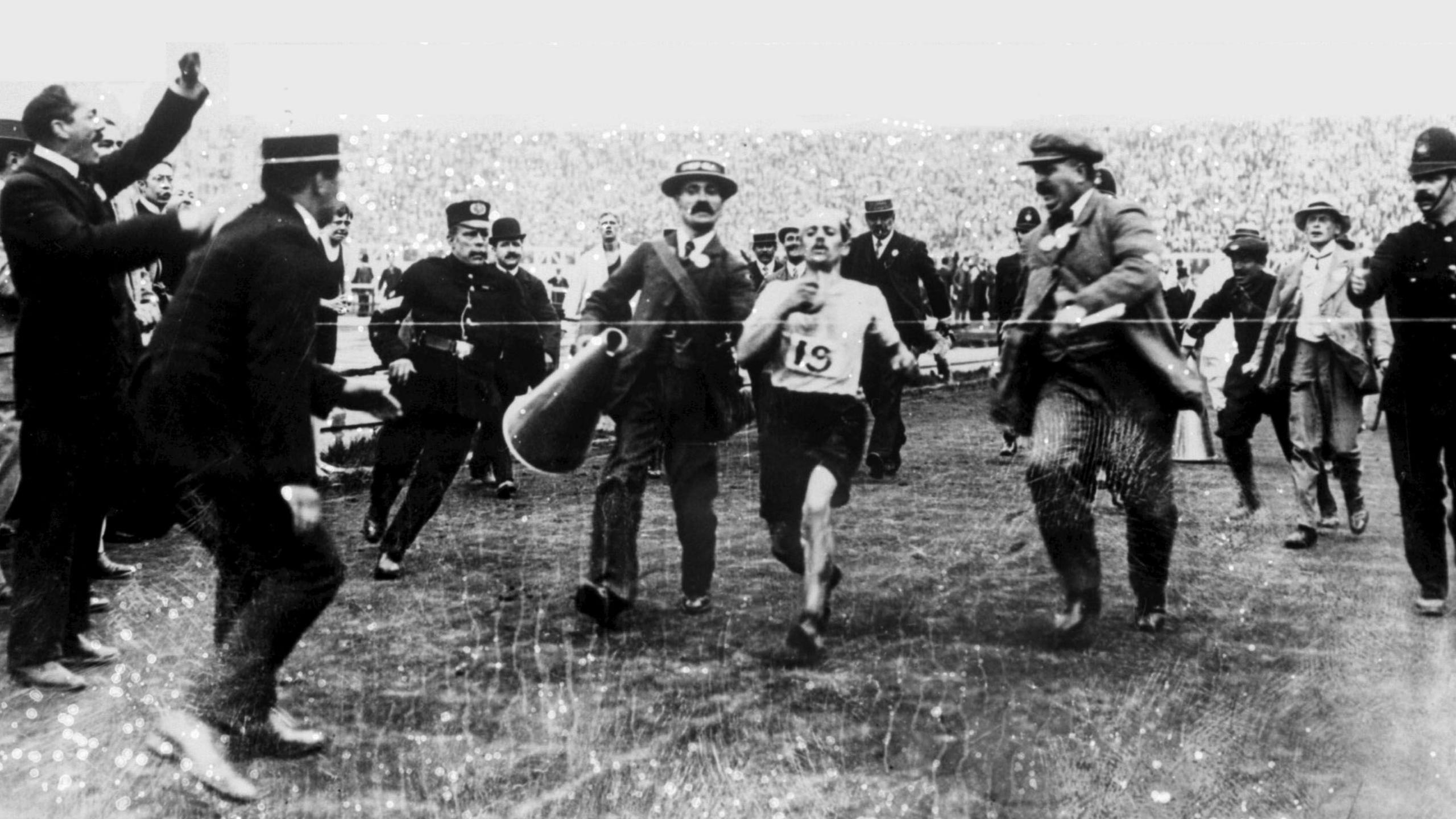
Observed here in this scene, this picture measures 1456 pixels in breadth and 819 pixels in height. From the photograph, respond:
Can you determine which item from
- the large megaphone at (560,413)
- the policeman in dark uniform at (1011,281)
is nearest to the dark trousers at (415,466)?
the large megaphone at (560,413)

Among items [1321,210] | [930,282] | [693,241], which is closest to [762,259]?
[693,241]

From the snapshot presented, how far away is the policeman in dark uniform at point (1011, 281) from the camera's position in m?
3.38

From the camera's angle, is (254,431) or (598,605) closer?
(254,431)

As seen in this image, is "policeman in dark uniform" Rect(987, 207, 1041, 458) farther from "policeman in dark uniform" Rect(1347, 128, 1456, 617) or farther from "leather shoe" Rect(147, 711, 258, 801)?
"leather shoe" Rect(147, 711, 258, 801)

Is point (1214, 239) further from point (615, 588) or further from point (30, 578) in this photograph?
point (30, 578)

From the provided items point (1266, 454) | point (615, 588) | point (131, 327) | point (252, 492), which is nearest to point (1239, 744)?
point (1266, 454)

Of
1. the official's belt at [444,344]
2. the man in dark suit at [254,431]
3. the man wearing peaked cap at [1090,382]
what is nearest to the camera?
the man in dark suit at [254,431]

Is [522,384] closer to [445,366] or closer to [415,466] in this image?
[445,366]

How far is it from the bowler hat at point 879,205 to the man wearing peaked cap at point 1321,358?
110 cm

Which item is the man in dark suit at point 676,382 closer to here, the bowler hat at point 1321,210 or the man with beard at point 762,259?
the man with beard at point 762,259

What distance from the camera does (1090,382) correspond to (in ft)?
11.1

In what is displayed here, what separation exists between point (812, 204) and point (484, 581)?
143 centimetres

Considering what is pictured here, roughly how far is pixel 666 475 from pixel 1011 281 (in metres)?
1.12

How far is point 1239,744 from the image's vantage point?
337cm
